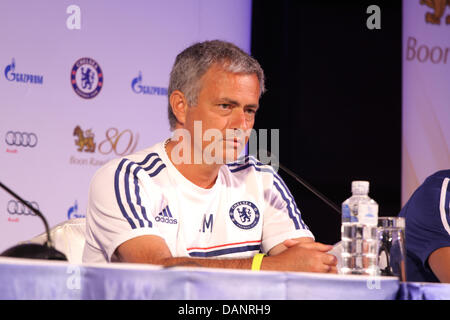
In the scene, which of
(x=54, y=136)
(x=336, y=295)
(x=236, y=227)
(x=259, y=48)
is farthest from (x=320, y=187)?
(x=336, y=295)

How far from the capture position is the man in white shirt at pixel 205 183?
1858 mm

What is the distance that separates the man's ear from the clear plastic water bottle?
0.80 meters

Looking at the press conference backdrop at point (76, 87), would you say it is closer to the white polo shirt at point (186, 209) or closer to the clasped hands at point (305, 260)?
the white polo shirt at point (186, 209)

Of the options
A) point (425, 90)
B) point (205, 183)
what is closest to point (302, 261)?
point (205, 183)

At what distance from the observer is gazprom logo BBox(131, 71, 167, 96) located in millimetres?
3938

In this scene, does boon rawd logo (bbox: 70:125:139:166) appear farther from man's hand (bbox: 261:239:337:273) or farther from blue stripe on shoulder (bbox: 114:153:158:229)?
man's hand (bbox: 261:239:337:273)

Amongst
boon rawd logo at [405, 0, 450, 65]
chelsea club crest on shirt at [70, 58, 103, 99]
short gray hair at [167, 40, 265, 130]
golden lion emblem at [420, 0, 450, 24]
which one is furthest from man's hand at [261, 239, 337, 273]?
golden lion emblem at [420, 0, 450, 24]

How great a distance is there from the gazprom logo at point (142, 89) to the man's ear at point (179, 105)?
174 centimetres

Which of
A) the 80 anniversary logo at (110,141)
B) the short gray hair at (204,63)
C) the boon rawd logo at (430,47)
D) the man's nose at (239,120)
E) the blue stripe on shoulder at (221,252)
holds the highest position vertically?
the boon rawd logo at (430,47)

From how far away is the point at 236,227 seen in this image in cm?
209

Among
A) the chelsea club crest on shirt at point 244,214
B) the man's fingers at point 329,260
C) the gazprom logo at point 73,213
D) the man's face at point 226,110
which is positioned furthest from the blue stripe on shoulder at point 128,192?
the gazprom logo at point 73,213

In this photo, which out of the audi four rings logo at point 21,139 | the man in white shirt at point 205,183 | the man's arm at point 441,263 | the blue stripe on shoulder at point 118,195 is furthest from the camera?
the audi four rings logo at point 21,139
